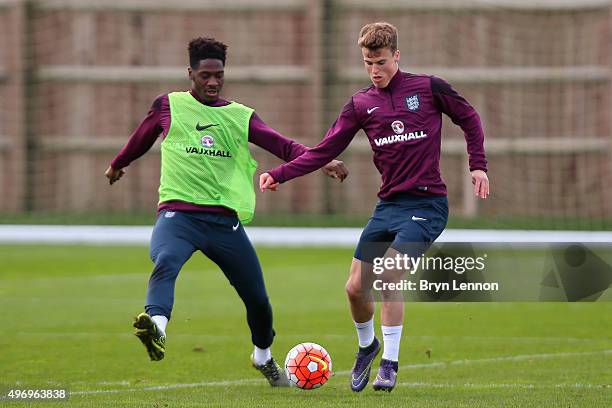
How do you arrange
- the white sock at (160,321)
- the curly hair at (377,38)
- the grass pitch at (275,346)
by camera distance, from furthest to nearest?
the curly hair at (377,38)
the grass pitch at (275,346)
the white sock at (160,321)

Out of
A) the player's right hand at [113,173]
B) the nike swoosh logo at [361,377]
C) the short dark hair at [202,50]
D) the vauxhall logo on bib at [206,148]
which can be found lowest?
the nike swoosh logo at [361,377]

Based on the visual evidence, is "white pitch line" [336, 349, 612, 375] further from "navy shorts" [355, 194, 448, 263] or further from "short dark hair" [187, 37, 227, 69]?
"short dark hair" [187, 37, 227, 69]

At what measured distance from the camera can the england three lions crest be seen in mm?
7855

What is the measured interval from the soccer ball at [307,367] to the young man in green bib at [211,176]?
0.19 metres

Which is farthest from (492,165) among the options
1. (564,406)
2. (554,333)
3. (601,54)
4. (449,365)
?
(564,406)

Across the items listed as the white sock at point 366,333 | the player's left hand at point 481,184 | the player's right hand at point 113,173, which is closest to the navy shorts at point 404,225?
the player's left hand at point 481,184

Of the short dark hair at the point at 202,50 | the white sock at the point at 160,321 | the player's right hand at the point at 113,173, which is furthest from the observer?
the player's right hand at the point at 113,173

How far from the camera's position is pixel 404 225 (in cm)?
777

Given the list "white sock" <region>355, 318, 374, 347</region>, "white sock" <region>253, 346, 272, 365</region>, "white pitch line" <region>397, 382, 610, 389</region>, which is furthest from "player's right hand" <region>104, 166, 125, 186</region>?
"white pitch line" <region>397, 382, 610, 389</region>

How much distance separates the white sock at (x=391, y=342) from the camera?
774cm

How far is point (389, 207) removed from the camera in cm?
→ 788

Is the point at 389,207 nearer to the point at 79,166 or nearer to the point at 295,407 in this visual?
the point at 295,407

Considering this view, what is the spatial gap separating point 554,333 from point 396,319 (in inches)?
148

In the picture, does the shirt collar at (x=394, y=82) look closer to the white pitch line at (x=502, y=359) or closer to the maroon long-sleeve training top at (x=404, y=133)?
the maroon long-sleeve training top at (x=404, y=133)
